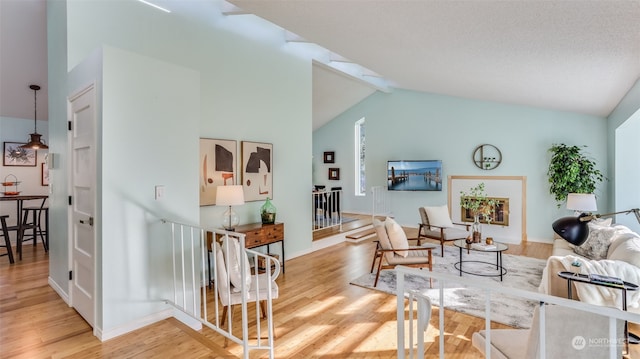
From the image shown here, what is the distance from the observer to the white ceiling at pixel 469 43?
2.29m

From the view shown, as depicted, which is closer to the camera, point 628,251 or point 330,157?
point 628,251

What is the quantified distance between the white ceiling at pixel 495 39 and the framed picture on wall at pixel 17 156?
5871 millimetres

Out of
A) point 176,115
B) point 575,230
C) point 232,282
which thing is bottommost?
point 232,282

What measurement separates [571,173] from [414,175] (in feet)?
10.2

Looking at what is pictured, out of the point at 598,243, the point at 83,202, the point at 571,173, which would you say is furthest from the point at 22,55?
the point at 571,173

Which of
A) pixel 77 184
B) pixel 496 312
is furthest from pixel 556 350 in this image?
pixel 77 184

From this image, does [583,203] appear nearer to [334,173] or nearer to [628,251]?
[628,251]

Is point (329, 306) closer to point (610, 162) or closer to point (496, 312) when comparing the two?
→ point (496, 312)

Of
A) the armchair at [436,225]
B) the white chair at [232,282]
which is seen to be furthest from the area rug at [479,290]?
the white chair at [232,282]

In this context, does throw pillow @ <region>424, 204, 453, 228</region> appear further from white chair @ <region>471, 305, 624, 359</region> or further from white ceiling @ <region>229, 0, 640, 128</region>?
white chair @ <region>471, 305, 624, 359</region>

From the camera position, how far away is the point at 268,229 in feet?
14.5

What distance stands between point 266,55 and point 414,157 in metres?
4.75

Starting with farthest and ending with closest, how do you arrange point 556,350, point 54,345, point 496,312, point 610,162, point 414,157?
point 414,157
point 610,162
point 496,312
point 54,345
point 556,350

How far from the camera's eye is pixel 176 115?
2936mm
